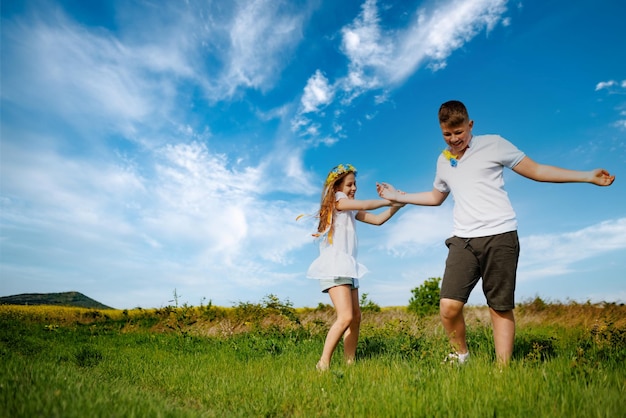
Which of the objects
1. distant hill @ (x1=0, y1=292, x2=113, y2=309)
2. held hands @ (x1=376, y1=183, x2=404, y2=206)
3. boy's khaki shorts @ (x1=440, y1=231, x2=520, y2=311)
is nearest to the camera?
boy's khaki shorts @ (x1=440, y1=231, x2=520, y2=311)

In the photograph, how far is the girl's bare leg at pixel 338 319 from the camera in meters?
5.09

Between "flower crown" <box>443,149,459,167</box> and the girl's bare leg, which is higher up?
"flower crown" <box>443,149,459,167</box>

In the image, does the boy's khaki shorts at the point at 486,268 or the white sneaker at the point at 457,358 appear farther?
the white sneaker at the point at 457,358

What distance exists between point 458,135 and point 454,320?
72.3 inches

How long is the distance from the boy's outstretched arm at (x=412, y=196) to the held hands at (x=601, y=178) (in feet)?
4.66

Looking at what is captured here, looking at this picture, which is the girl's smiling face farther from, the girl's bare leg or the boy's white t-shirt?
the boy's white t-shirt

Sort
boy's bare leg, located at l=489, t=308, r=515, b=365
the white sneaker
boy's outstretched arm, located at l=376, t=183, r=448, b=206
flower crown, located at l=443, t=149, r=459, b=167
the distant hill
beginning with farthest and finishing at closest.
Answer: the distant hill, boy's outstretched arm, located at l=376, t=183, r=448, b=206, flower crown, located at l=443, t=149, r=459, b=167, the white sneaker, boy's bare leg, located at l=489, t=308, r=515, b=365

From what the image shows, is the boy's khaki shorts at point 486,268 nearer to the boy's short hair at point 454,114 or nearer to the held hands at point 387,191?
the held hands at point 387,191

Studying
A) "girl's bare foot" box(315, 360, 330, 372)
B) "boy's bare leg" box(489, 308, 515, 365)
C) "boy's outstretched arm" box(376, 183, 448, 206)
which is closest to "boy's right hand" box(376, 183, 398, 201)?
"boy's outstretched arm" box(376, 183, 448, 206)

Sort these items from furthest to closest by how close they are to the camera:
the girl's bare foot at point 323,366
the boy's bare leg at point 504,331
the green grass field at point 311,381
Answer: the girl's bare foot at point 323,366 → the boy's bare leg at point 504,331 → the green grass field at point 311,381

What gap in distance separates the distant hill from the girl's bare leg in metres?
19.0

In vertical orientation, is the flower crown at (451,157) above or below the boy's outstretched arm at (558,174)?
above

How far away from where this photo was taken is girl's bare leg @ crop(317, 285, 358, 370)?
509 centimetres

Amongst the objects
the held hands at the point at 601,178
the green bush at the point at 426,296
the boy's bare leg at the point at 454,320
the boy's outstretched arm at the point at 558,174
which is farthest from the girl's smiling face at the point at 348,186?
the green bush at the point at 426,296
